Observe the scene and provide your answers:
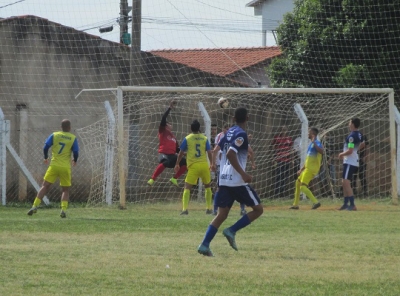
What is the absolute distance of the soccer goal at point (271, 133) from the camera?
79.2ft

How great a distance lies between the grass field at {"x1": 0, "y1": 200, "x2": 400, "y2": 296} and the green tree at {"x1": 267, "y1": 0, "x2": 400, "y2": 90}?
959 cm

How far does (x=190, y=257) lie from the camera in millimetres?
11422

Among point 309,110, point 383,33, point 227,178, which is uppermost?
point 383,33

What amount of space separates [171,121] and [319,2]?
21.5 feet

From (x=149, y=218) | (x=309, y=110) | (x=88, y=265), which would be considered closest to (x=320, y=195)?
(x=309, y=110)

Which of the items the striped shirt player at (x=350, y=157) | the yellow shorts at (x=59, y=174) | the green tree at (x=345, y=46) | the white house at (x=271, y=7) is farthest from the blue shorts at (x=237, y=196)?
the white house at (x=271, y=7)

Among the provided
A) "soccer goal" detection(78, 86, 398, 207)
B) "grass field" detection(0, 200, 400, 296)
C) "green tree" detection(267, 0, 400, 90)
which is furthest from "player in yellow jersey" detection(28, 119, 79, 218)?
"green tree" detection(267, 0, 400, 90)

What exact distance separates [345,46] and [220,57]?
9.40m

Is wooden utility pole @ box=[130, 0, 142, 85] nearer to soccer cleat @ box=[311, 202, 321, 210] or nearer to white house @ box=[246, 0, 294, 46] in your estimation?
soccer cleat @ box=[311, 202, 321, 210]

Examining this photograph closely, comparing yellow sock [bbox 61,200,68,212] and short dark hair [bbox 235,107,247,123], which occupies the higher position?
short dark hair [bbox 235,107,247,123]

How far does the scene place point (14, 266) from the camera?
10.3 m

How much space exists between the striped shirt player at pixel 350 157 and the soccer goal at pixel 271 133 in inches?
83.5

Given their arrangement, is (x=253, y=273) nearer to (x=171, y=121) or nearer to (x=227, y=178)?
(x=227, y=178)

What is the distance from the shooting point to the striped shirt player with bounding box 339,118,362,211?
21.2 m
